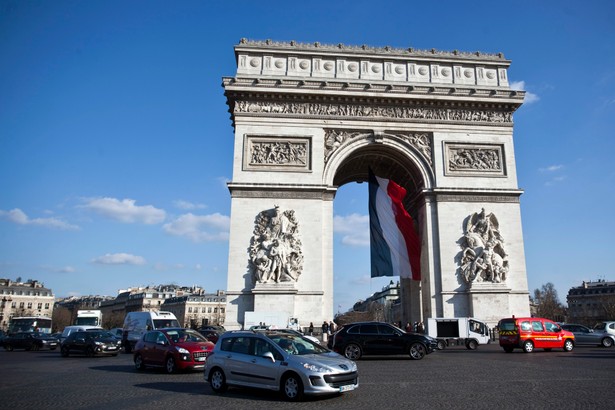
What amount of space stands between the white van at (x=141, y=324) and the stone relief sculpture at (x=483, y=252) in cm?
1479

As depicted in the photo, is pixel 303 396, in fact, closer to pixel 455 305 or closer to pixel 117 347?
pixel 117 347

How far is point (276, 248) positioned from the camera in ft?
79.2

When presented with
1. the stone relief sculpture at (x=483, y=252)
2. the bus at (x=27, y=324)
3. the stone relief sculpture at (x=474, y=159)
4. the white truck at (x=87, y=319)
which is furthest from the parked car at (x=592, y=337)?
the bus at (x=27, y=324)

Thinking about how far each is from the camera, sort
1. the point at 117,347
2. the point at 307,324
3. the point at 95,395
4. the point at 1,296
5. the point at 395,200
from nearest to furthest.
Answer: the point at 95,395
the point at 117,347
the point at 307,324
the point at 395,200
the point at 1,296

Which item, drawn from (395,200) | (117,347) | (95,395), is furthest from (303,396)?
(395,200)

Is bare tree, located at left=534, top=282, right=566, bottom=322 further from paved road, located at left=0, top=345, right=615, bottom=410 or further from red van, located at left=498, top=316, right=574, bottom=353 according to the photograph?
paved road, located at left=0, top=345, right=615, bottom=410

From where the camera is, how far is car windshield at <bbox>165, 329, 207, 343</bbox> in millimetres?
13651

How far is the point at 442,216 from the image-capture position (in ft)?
85.3

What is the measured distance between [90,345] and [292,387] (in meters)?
14.1

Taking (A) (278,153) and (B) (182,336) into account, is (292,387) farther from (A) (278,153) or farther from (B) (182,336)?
(A) (278,153)

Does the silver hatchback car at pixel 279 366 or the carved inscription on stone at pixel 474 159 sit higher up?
the carved inscription on stone at pixel 474 159

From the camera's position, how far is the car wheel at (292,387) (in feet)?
27.8

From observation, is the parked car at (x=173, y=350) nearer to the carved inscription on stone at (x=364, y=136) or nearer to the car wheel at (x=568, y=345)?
the car wheel at (x=568, y=345)

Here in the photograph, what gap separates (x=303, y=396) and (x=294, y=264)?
15.9 metres
